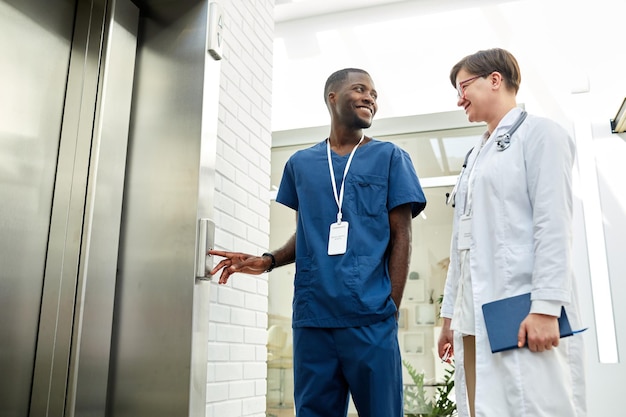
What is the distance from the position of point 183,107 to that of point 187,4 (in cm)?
37

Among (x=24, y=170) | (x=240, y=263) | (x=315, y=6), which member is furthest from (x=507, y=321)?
(x=315, y=6)

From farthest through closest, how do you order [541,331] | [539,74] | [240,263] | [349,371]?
1. [539,74]
2. [240,263]
3. [349,371]
4. [541,331]

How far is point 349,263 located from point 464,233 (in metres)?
0.34

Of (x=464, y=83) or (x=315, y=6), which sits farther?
(x=315, y=6)

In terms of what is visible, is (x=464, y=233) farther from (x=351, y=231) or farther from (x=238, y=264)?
(x=238, y=264)

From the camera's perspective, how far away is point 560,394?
139 cm

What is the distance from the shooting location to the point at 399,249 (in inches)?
67.3

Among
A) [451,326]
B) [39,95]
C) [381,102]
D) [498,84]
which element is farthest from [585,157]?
[39,95]

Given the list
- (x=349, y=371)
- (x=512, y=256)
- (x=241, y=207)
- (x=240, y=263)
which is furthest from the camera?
(x=241, y=207)

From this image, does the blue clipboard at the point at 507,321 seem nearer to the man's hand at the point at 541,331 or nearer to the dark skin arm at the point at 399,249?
the man's hand at the point at 541,331

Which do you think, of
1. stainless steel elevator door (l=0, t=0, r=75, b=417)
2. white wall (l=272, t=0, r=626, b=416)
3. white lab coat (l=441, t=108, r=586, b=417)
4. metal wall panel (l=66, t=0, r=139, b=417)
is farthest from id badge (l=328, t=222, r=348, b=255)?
white wall (l=272, t=0, r=626, b=416)

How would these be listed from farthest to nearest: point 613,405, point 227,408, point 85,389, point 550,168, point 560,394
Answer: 1. point 613,405
2. point 227,408
3. point 85,389
4. point 550,168
5. point 560,394

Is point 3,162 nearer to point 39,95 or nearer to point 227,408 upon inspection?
point 39,95

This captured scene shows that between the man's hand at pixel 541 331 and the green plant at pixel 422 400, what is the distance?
10.0 feet
